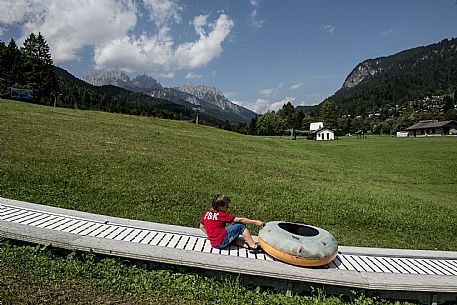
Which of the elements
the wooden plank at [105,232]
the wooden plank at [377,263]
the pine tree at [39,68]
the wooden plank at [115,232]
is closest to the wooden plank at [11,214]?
the wooden plank at [105,232]

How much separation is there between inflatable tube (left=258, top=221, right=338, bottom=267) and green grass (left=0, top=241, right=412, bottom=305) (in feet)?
1.89

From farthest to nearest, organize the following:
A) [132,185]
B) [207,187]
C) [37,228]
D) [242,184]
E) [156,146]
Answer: [156,146] < [242,184] < [207,187] < [132,185] < [37,228]

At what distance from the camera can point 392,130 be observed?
4909 inches

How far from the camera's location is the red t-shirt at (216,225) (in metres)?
6.51

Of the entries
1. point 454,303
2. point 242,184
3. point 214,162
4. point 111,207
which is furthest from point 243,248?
point 214,162

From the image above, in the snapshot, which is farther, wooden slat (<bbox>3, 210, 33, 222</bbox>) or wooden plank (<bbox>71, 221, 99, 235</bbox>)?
wooden slat (<bbox>3, 210, 33, 222</bbox>)

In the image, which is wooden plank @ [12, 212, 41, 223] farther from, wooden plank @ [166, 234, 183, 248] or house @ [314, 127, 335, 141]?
house @ [314, 127, 335, 141]

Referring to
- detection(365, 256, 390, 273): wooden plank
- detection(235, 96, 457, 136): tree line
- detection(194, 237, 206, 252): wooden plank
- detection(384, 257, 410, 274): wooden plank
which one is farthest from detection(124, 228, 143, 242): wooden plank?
detection(235, 96, 457, 136): tree line

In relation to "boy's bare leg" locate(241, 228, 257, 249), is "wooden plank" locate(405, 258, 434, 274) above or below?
below

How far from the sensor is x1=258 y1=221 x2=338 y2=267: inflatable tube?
582 cm

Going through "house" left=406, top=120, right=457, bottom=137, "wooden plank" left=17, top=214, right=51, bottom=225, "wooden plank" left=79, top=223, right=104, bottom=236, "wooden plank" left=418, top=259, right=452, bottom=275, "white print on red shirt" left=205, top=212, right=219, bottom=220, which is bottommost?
"wooden plank" left=418, top=259, right=452, bottom=275

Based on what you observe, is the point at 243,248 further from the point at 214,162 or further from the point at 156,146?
the point at 156,146

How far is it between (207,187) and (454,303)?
9.37m

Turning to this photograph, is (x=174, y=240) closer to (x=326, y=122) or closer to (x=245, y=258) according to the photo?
(x=245, y=258)
